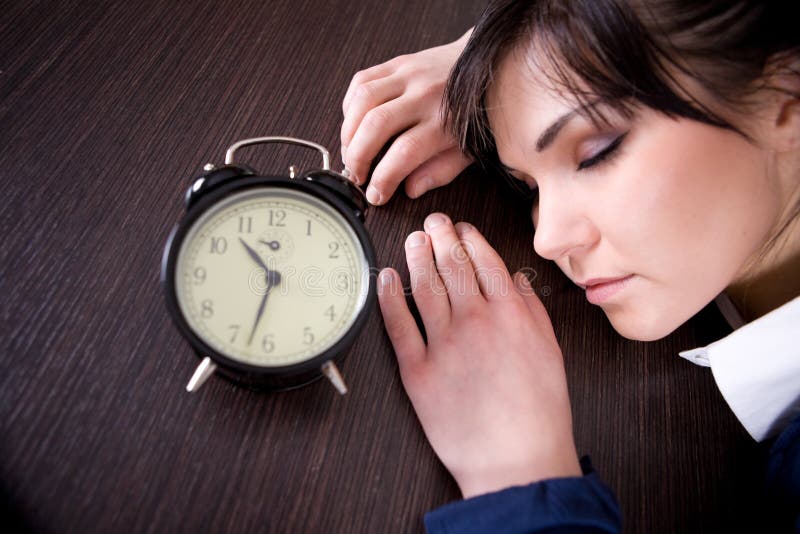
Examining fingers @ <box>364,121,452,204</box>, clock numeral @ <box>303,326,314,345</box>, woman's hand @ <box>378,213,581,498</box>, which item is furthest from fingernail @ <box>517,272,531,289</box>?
clock numeral @ <box>303,326,314,345</box>

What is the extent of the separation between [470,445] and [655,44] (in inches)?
19.2

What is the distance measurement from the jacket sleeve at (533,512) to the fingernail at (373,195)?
41 centimetres

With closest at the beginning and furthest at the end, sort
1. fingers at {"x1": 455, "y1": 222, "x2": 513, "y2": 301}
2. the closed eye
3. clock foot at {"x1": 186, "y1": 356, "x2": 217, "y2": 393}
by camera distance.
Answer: clock foot at {"x1": 186, "y1": 356, "x2": 217, "y2": 393}, the closed eye, fingers at {"x1": 455, "y1": 222, "x2": 513, "y2": 301}

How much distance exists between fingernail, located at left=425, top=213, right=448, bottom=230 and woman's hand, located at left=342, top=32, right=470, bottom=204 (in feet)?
0.14

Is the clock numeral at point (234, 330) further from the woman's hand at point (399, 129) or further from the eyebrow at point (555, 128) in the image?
the eyebrow at point (555, 128)

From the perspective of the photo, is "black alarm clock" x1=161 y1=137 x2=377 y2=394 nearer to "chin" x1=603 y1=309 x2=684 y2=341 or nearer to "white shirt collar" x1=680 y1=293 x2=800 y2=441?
"chin" x1=603 y1=309 x2=684 y2=341

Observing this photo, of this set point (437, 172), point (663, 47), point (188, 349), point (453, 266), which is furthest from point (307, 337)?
point (663, 47)

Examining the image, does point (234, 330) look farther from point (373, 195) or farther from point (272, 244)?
point (373, 195)

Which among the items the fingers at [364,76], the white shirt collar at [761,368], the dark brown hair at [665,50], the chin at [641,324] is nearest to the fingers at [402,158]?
the fingers at [364,76]

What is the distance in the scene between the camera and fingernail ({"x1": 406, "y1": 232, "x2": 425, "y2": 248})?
Result: 79 cm

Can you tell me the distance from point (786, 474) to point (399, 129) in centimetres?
67

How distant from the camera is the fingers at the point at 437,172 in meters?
0.85

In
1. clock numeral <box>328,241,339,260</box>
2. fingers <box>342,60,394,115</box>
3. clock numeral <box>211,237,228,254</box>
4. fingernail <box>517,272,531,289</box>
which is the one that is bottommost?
fingernail <box>517,272,531,289</box>

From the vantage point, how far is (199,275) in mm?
597
